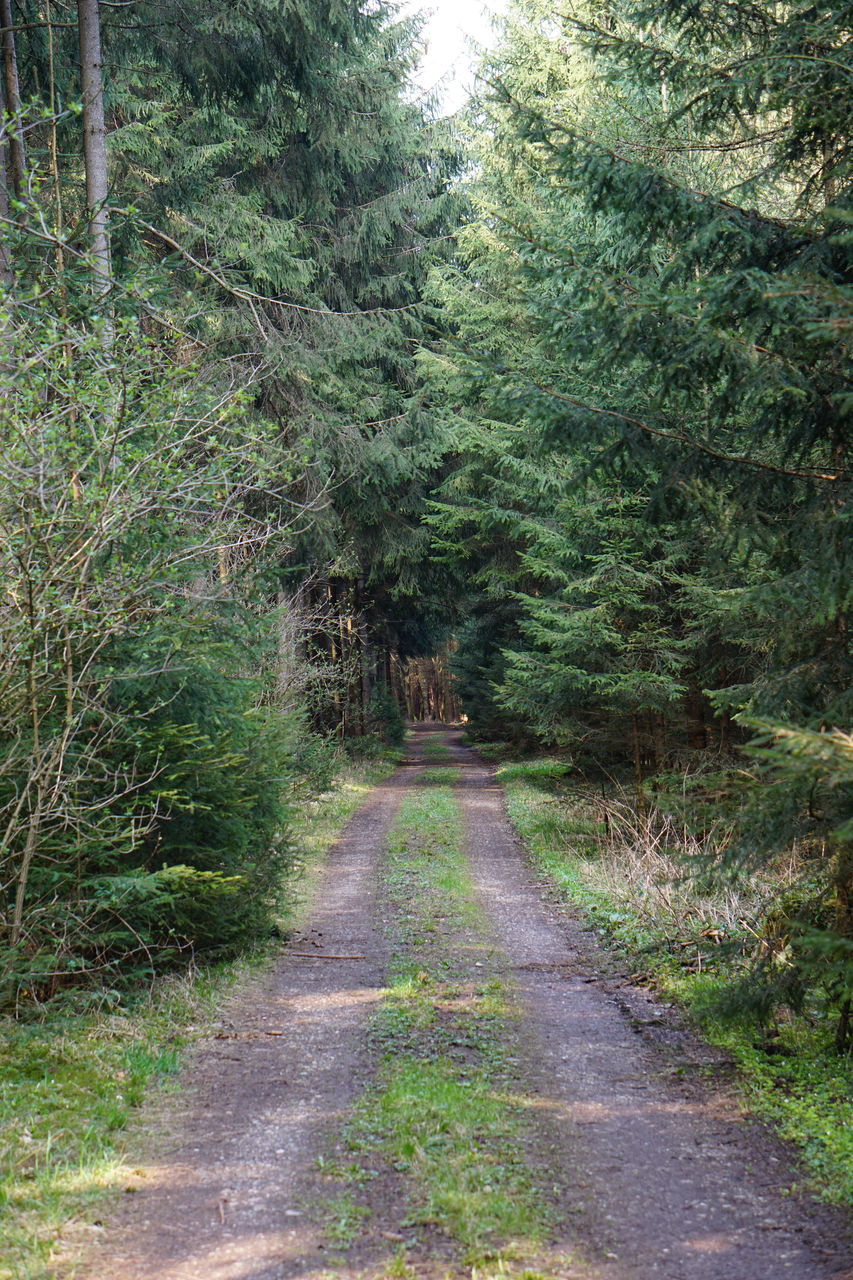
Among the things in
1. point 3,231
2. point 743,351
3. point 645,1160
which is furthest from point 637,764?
point 3,231

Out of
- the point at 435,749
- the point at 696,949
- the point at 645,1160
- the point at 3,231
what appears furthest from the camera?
the point at 435,749

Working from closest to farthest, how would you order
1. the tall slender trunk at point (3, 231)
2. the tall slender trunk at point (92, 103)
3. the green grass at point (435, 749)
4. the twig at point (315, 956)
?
the tall slender trunk at point (3, 231), the twig at point (315, 956), the tall slender trunk at point (92, 103), the green grass at point (435, 749)

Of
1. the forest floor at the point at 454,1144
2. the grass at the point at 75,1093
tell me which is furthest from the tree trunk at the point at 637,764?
the grass at the point at 75,1093

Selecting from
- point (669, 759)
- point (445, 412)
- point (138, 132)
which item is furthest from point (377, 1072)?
point (445, 412)

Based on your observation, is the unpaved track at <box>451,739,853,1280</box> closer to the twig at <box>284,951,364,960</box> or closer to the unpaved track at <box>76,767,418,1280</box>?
the unpaved track at <box>76,767,418,1280</box>

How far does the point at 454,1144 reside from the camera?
4637 millimetres

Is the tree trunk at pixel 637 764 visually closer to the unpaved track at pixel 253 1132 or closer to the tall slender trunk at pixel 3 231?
the unpaved track at pixel 253 1132

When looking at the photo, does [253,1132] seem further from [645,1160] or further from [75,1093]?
[645,1160]

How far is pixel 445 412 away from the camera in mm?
20156

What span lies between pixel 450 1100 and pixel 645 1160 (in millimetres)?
1080

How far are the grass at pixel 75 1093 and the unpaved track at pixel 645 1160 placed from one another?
216 centimetres

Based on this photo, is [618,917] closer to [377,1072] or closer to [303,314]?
[377,1072]

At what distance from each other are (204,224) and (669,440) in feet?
36.7

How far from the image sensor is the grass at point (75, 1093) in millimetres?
3986
